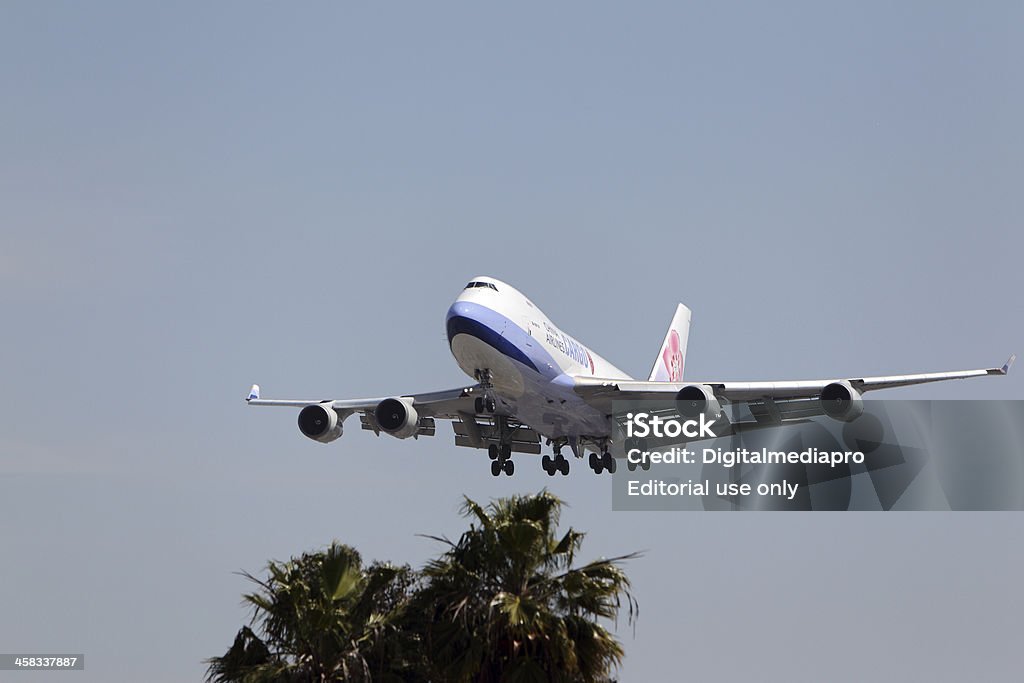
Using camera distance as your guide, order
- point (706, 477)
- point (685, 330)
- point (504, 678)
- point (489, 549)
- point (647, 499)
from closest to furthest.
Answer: point (504, 678), point (489, 549), point (647, 499), point (706, 477), point (685, 330)

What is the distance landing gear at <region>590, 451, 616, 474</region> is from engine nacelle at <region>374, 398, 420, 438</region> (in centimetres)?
793

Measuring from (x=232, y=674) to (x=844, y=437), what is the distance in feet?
87.7

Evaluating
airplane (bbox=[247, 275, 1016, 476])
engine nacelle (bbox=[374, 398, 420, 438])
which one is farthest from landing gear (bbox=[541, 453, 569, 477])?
engine nacelle (bbox=[374, 398, 420, 438])

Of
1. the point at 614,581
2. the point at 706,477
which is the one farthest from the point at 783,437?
the point at 614,581

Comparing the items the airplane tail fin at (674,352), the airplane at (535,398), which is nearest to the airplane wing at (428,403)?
the airplane at (535,398)

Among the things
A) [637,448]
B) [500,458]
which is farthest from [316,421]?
[637,448]

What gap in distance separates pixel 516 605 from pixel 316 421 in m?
24.7

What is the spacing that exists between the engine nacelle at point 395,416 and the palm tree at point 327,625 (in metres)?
19.4

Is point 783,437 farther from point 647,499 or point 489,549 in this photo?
point 489,549

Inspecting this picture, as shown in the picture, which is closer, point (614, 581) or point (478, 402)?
point (614, 581)

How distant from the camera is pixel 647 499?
42875mm

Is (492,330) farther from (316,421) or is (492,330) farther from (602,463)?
(602,463)

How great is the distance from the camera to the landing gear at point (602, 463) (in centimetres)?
5441

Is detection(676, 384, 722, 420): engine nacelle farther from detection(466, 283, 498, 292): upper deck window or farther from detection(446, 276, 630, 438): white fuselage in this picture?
detection(466, 283, 498, 292): upper deck window
